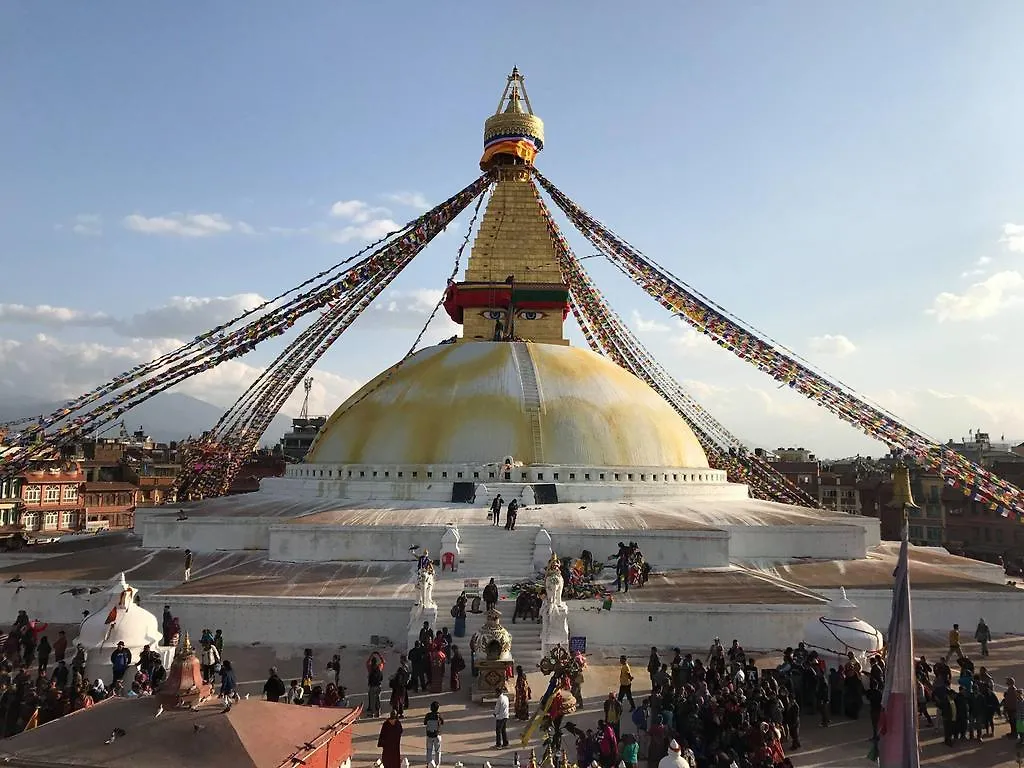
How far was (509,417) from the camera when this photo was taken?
18.1 metres

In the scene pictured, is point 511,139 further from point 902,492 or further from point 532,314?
point 902,492

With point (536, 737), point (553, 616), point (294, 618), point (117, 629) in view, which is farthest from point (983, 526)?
point (117, 629)

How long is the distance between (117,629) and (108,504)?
3045cm

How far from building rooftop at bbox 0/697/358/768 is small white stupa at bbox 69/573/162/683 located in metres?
5.49

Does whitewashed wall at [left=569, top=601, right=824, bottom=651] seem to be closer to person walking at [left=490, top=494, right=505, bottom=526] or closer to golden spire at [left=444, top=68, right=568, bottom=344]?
person walking at [left=490, top=494, right=505, bottom=526]

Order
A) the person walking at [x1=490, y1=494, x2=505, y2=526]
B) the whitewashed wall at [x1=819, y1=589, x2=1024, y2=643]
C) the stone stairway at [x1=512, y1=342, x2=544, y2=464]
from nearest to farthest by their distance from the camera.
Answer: the whitewashed wall at [x1=819, y1=589, x2=1024, y2=643]
the person walking at [x1=490, y1=494, x2=505, y2=526]
the stone stairway at [x1=512, y1=342, x2=544, y2=464]

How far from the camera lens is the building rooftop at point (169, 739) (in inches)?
163

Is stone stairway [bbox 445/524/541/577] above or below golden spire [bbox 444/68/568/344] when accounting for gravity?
below

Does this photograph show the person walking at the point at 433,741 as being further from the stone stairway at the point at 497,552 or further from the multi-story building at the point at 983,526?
the multi-story building at the point at 983,526

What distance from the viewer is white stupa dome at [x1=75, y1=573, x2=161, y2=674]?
941cm

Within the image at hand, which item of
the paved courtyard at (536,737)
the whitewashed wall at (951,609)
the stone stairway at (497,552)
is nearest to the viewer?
the paved courtyard at (536,737)

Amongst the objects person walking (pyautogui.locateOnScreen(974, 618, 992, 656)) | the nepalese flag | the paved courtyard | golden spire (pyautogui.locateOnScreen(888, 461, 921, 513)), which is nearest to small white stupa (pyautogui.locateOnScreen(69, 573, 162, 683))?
the paved courtyard

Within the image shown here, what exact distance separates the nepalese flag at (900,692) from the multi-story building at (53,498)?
3428 centimetres

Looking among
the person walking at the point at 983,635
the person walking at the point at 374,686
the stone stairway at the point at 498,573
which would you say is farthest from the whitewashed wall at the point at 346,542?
the person walking at the point at 983,635
